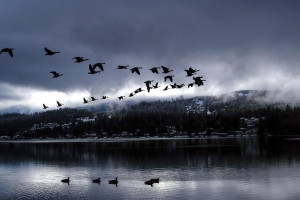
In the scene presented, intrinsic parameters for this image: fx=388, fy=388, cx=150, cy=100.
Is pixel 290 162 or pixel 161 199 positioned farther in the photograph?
pixel 290 162

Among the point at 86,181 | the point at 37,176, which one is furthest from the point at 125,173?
the point at 37,176

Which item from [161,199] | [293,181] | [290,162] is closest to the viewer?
[161,199]

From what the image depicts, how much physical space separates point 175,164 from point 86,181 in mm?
21161

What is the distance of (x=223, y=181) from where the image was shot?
49.4 metres

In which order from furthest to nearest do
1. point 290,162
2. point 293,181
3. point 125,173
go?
point 290,162, point 125,173, point 293,181

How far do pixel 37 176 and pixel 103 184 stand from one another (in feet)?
50.8

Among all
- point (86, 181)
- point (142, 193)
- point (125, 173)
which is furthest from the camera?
point (125, 173)

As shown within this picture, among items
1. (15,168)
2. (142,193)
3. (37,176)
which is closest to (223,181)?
(142,193)

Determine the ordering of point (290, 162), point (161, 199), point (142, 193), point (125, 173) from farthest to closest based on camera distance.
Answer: point (290, 162)
point (125, 173)
point (142, 193)
point (161, 199)

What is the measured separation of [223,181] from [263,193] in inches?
320

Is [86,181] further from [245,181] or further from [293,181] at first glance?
[293,181]

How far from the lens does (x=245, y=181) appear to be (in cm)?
4925

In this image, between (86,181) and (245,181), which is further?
(86,181)

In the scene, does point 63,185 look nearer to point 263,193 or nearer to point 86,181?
point 86,181
